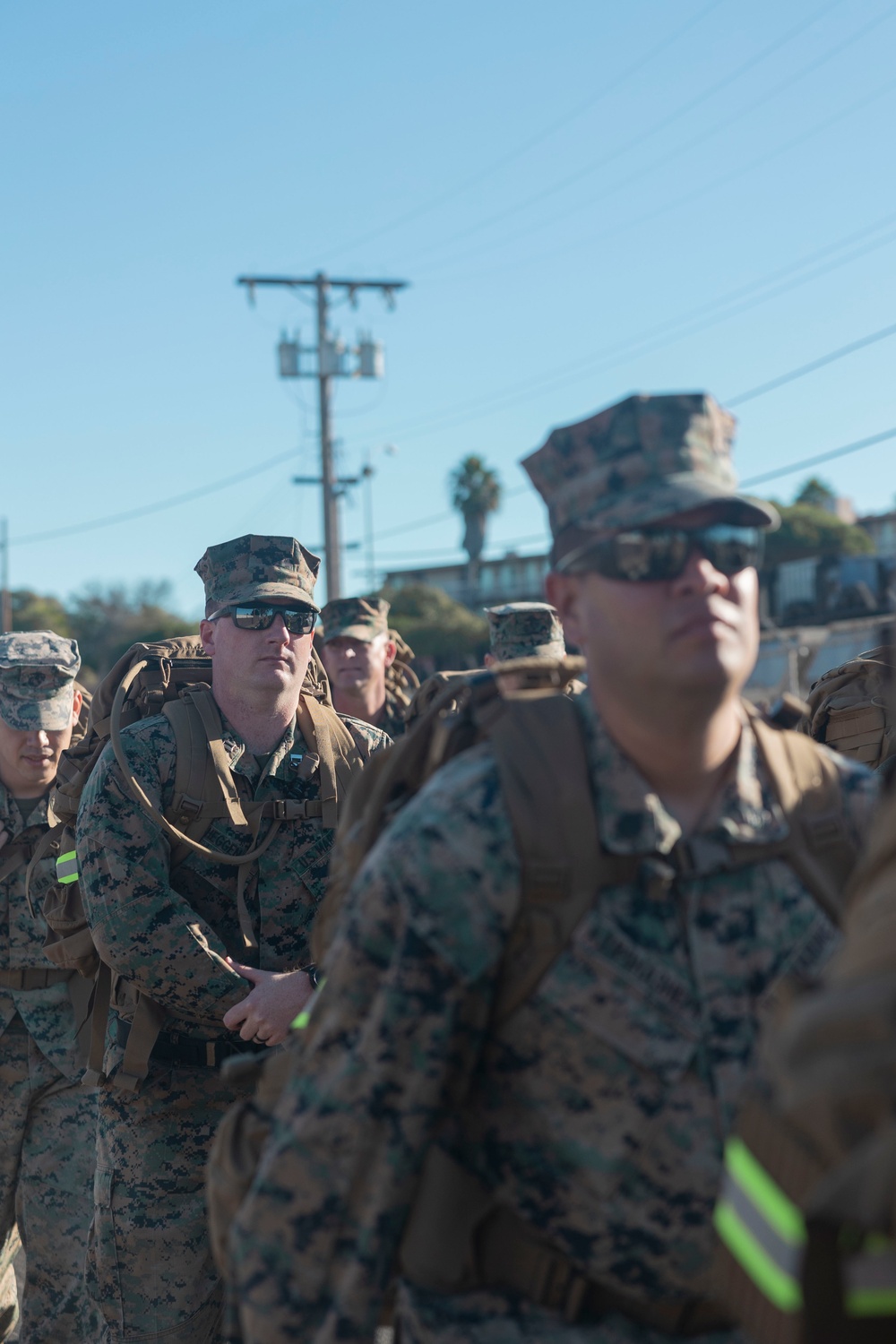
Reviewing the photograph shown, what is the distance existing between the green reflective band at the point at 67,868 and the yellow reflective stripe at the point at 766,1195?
3701 millimetres

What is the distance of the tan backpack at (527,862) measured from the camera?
2072mm

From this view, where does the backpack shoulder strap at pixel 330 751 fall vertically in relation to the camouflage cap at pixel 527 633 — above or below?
below

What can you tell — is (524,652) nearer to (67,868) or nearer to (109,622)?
(67,868)

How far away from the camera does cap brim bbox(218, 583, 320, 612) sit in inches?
177

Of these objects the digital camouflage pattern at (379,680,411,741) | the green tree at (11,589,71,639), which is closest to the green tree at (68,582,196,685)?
the green tree at (11,589,71,639)

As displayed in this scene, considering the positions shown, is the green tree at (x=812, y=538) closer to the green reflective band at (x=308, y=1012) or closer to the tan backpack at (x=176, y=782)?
the tan backpack at (x=176, y=782)

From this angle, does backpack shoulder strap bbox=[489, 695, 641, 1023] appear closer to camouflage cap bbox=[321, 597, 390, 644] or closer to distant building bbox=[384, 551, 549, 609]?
camouflage cap bbox=[321, 597, 390, 644]

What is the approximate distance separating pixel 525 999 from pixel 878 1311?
2.48 feet

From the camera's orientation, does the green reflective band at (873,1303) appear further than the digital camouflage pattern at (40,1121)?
No

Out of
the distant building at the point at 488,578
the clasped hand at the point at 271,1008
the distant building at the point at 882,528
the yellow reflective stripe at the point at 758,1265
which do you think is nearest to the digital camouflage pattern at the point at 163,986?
the clasped hand at the point at 271,1008

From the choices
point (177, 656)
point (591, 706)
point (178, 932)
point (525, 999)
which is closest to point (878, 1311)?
point (525, 999)

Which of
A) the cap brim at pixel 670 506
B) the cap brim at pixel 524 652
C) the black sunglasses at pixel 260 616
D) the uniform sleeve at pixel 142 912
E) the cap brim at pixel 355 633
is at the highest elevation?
the cap brim at pixel 670 506

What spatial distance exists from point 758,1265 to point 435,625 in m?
41.1

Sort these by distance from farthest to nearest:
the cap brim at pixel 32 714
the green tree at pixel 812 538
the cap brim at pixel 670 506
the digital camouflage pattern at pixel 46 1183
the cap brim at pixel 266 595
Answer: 1. the green tree at pixel 812 538
2. the cap brim at pixel 32 714
3. the digital camouflage pattern at pixel 46 1183
4. the cap brim at pixel 266 595
5. the cap brim at pixel 670 506
